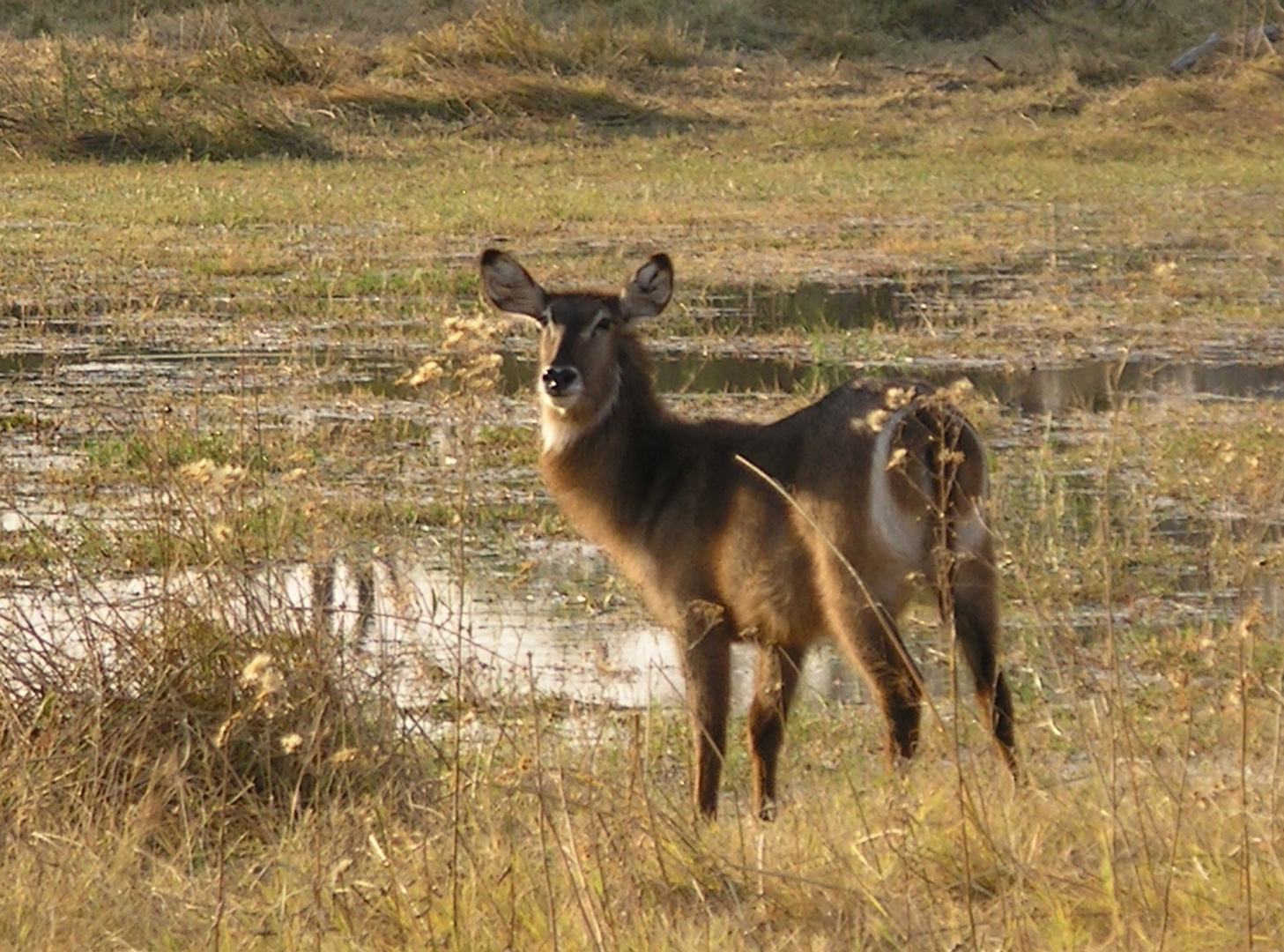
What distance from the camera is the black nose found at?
5242 millimetres

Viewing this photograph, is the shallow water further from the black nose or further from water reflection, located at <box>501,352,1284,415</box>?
the black nose

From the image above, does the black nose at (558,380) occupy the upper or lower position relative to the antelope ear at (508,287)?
lower

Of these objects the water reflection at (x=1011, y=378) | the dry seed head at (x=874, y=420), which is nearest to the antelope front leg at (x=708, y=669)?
the dry seed head at (x=874, y=420)

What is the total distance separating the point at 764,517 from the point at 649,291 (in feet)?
3.04

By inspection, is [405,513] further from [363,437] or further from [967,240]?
Result: [967,240]

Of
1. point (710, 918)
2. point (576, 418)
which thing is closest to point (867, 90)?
point (576, 418)

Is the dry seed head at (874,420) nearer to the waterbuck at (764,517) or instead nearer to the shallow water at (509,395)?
the waterbuck at (764,517)

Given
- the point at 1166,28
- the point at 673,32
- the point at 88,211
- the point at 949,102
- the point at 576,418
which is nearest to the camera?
the point at 576,418

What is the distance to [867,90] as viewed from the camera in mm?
24516

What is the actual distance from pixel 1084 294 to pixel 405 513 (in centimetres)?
605

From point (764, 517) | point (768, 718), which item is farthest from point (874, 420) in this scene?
point (768, 718)

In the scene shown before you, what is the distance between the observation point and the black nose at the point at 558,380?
5242 millimetres

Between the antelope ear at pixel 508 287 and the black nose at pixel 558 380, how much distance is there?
0.93 feet

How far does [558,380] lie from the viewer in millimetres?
5246
